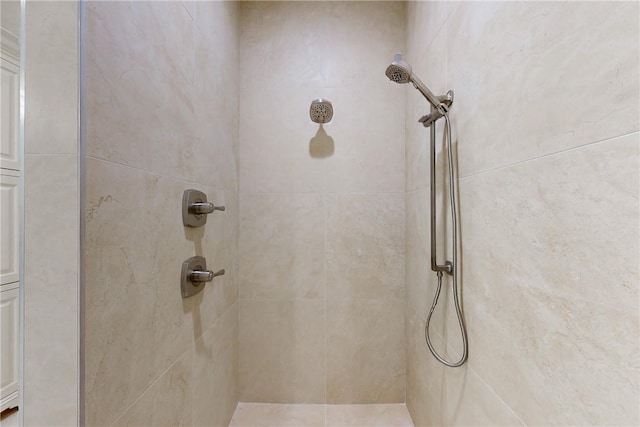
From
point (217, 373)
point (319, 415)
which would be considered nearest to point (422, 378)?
point (319, 415)

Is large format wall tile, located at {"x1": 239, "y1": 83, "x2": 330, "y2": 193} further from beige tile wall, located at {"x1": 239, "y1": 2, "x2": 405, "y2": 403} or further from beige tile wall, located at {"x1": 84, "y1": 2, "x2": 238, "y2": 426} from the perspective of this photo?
beige tile wall, located at {"x1": 84, "y1": 2, "x2": 238, "y2": 426}

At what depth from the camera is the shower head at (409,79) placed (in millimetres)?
1043

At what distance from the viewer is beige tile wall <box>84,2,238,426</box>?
2.30ft

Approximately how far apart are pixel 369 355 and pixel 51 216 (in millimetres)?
1624

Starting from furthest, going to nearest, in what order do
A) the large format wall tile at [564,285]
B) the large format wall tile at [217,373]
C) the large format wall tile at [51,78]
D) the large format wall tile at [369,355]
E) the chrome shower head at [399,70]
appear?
the large format wall tile at [369,355]
the large format wall tile at [217,373]
the chrome shower head at [399,70]
the large format wall tile at [51,78]
the large format wall tile at [564,285]

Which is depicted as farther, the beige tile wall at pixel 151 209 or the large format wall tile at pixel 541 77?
the beige tile wall at pixel 151 209

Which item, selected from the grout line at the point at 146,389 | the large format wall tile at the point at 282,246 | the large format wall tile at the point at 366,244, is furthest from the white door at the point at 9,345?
the large format wall tile at the point at 366,244

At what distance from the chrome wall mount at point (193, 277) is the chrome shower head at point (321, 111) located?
948 millimetres

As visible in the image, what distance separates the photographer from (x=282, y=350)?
1.80m

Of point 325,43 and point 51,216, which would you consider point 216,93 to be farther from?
point 51,216

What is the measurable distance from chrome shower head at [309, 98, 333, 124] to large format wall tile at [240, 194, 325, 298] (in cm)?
42

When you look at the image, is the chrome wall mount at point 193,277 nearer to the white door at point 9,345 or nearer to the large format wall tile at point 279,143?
the white door at point 9,345

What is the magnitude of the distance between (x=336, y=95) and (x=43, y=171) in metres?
1.45

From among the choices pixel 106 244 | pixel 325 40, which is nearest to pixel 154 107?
pixel 106 244
